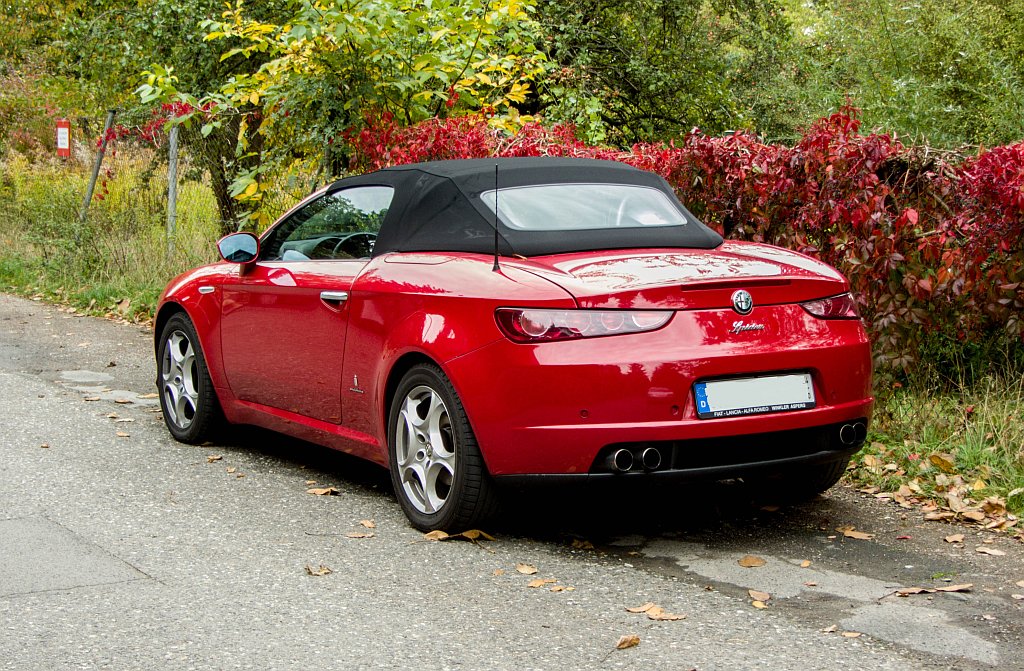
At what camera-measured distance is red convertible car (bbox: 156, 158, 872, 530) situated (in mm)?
4609

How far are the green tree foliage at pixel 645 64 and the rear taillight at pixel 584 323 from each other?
957 centimetres

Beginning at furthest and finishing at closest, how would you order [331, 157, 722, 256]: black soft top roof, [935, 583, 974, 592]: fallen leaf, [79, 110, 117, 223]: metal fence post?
[79, 110, 117, 223]: metal fence post → [331, 157, 722, 256]: black soft top roof → [935, 583, 974, 592]: fallen leaf

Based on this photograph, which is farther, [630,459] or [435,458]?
[435,458]

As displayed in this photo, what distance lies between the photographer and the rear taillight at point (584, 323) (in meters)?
4.61

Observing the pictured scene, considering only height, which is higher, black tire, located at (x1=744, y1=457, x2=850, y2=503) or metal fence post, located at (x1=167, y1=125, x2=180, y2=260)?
metal fence post, located at (x1=167, y1=125, x2=180, y2=260)

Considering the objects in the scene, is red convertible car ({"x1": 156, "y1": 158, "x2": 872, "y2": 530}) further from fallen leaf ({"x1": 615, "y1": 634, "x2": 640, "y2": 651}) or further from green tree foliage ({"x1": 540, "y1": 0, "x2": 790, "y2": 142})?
green tree foliage ({"x1": 540, "y1": 0, "x2": 790, "y2": 142})

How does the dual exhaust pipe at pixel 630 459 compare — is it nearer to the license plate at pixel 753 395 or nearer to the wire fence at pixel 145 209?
the license plate at pixel 753 395

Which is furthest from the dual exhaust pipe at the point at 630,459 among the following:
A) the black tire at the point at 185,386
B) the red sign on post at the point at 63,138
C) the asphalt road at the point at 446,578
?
the red sign on post at the point at 63,138

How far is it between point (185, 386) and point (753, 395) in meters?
3.70

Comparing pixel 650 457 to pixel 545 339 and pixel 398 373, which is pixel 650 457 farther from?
pixel 398 373

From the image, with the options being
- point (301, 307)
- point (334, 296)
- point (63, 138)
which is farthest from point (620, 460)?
point (63, 138)

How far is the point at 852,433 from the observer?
5023mm

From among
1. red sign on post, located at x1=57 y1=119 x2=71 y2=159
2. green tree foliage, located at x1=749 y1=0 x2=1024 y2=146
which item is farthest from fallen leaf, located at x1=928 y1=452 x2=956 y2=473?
red sign on post, located at x1=57 y1=119 x2=71 y2=159

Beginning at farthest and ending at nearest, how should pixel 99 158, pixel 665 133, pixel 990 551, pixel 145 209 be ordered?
pixel 145 209, pixel 99 158, pixel 665 133, pixel 990 551
